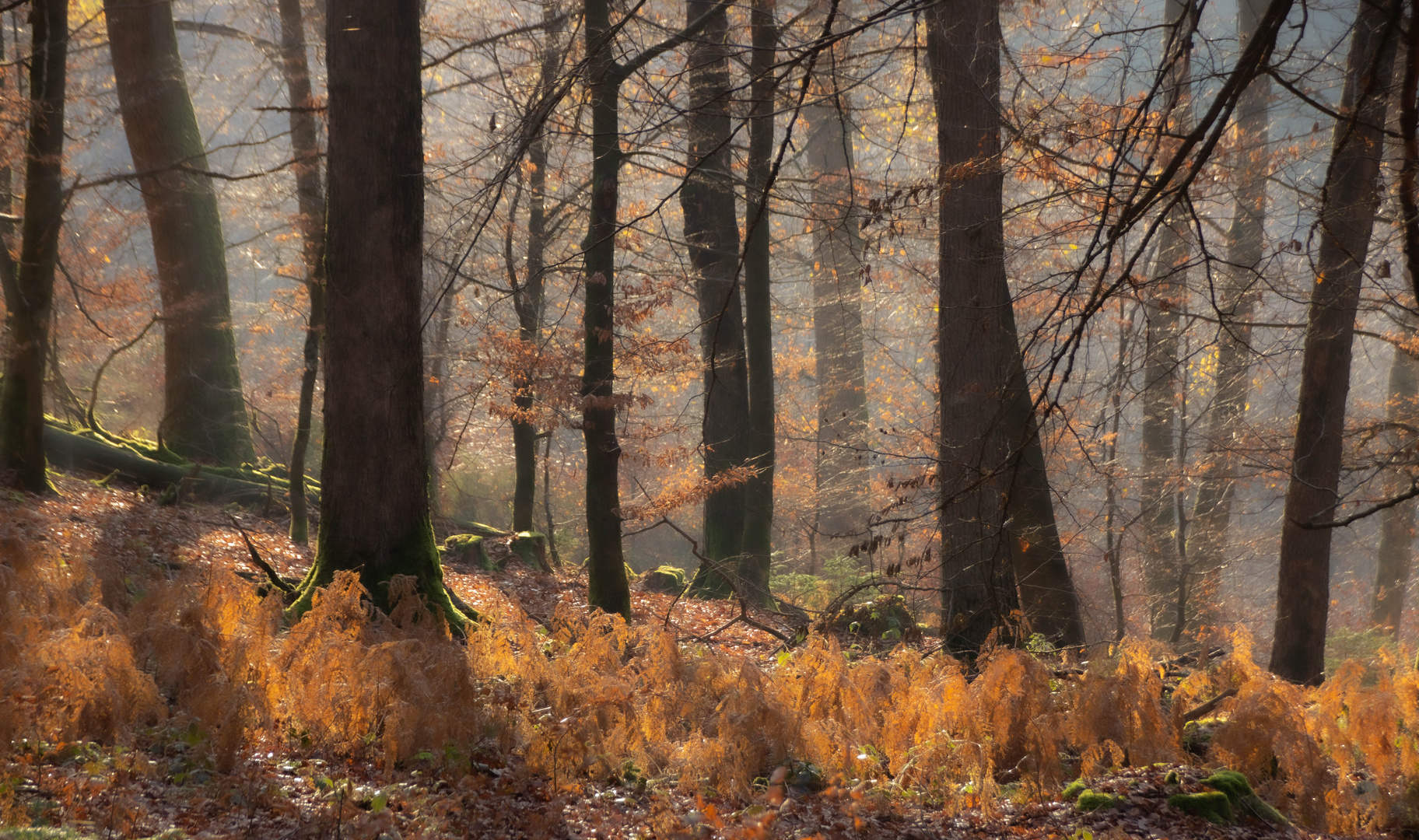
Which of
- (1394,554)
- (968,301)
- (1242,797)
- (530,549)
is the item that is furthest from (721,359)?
(1394,554)

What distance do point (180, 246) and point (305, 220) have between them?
15.4 feet

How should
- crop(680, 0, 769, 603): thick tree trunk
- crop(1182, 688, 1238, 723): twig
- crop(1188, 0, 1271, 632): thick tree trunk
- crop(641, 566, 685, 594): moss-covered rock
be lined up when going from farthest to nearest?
crop(1188, 0, 1271, 632): thick tree trunk
crop(641, 566, 685, 594): moss-covered rock
crop(680, 0, 769, 603): thick tree trunk
crop(1182, 688, 1238, 723): twig

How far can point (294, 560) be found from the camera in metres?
9.20

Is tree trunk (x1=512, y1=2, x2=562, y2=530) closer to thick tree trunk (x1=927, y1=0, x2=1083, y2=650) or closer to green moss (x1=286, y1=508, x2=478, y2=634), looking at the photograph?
green moss (x1=286, y1=508, x2=478, y2=634)

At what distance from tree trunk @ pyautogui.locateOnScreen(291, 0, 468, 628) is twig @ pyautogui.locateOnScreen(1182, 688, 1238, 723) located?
502 cm

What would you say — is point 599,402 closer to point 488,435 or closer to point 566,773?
point 566,773

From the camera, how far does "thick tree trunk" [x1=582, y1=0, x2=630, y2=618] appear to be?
7.90 meters

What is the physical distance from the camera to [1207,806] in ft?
13.6

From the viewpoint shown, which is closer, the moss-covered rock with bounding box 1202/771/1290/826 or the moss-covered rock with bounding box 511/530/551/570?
the moss-covered rock with bounding box 1202/771/1290/826

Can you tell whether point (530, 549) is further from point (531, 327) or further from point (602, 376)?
point (602, 376)

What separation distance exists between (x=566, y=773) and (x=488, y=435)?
66.6 feet

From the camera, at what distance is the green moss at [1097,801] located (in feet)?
13.7

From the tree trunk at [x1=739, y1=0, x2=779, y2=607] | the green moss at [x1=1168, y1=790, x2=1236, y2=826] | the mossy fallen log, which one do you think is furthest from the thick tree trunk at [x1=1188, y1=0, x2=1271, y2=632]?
the mossy fallen log

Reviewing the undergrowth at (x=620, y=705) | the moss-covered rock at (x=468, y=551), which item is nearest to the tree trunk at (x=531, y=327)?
the moss-covered rock at (x=468, y=551)
